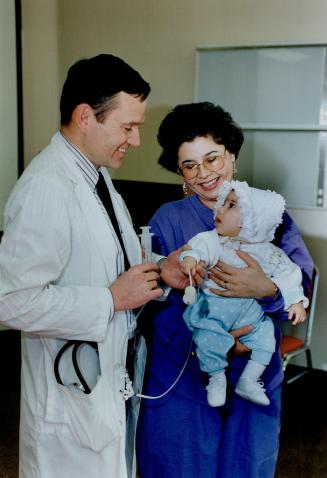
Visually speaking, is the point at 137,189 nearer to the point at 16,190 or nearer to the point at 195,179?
the point at 195,179

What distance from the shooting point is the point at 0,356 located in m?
4.04

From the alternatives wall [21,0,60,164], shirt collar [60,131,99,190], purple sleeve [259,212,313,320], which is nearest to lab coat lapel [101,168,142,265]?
shirt collar [60,131,99,190]

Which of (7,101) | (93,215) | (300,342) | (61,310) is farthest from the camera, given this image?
(7,101)

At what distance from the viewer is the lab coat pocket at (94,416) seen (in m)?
1.40

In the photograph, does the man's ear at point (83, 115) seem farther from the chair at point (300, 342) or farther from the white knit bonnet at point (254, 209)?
the chair at point (300, 342)

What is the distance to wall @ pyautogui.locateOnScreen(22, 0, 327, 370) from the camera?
379cm

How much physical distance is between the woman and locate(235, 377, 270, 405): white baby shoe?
7cm

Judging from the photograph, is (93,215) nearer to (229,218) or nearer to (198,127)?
(229,218)

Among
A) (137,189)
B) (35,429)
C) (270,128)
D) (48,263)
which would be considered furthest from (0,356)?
(48,263)

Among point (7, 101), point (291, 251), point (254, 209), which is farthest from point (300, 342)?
point (7, 101)

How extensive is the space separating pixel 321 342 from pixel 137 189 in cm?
163

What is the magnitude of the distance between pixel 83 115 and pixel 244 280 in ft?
1.84

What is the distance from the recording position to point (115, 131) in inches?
55.6

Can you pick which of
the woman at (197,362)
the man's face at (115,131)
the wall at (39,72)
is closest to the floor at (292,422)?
the woman at (197,362)
